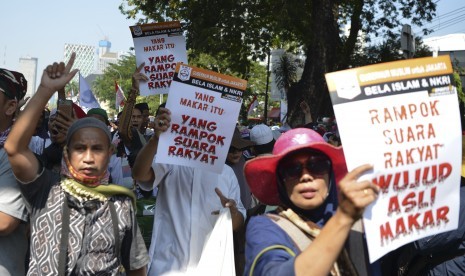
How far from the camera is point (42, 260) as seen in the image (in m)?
2.59

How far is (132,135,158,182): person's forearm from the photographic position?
361 cm

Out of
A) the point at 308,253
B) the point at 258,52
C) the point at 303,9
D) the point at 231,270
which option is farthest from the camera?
the point at 258,52

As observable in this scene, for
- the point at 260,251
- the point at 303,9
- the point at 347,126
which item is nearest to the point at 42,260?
the point at 260,251

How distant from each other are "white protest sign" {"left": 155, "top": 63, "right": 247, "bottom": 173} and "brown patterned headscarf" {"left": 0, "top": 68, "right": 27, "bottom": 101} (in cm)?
97

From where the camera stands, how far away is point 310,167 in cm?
229

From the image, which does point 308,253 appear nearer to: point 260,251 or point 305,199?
point 260,251

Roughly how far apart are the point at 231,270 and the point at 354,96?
1930mm

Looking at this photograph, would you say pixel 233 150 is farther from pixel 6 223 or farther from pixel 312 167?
pixel 312 167

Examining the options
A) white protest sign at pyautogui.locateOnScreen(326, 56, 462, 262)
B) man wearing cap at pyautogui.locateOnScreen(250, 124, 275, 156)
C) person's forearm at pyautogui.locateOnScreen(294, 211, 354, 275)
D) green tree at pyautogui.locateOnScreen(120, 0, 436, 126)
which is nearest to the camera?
person's forearm at pyautogui.locateOnScreen(294, 211, 354, 275)

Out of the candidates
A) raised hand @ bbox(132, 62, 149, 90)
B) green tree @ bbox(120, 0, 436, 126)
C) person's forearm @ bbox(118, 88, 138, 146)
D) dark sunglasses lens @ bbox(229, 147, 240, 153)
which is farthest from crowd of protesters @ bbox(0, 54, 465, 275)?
green tree @ bbox(120, 0, 436, 126)

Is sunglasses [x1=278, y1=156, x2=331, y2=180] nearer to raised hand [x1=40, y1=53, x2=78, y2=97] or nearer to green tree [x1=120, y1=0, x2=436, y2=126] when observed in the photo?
raised hand [x1=40, y1=53, x2=78, y2=97]

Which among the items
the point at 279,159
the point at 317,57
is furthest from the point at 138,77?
the point at 317,57

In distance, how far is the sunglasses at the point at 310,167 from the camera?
2.28 metres

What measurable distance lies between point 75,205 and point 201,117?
1393 mm
